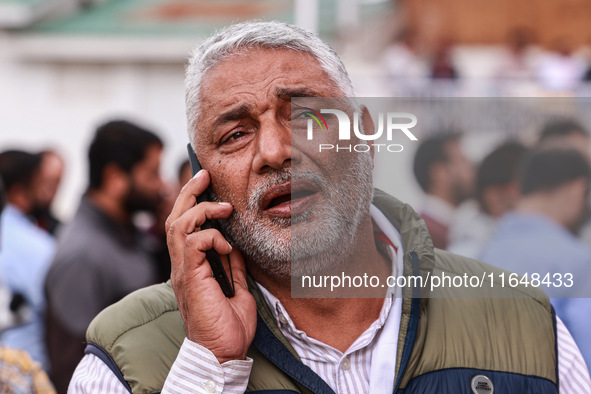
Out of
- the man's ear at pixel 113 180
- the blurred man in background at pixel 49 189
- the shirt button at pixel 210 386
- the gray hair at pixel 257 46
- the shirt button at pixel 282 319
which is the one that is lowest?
the blurred man in background at pixel 49 189

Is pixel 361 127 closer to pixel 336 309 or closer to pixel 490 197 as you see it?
pixel 336 309

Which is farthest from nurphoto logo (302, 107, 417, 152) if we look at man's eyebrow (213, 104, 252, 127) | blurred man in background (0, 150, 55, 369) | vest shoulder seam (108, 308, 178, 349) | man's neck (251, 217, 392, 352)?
blurred man in background (0, 150, 55, 369)

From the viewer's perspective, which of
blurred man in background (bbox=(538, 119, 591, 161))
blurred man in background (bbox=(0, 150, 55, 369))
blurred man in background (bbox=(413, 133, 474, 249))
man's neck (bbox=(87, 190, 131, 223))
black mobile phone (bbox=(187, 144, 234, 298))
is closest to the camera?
black mobile phone (bbox=(187, 144, 234, 298))

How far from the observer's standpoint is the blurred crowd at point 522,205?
77.4 inches

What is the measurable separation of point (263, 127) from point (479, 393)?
79 centimetres

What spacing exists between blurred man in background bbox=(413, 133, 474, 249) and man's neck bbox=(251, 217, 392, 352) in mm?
178

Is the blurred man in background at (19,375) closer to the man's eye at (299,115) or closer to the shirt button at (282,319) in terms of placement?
the shirt button at (282,319)

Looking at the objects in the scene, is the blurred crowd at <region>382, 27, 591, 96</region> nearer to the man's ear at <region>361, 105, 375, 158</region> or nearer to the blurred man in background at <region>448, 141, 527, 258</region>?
the blurred man in background at <region>448, 141, 527, 258</region>

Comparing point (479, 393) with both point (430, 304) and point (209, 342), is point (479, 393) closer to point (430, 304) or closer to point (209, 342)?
point (430, 304)

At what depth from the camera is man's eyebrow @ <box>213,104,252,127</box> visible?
1.72 metres

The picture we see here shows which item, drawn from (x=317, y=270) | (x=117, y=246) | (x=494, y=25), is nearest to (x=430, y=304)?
(x=317, y=270)

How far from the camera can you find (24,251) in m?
4.39

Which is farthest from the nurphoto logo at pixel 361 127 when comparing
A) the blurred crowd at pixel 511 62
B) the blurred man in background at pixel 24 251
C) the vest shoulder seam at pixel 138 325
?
the blurred crowd at pixel 511 62

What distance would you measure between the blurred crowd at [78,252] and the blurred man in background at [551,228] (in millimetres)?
2071
